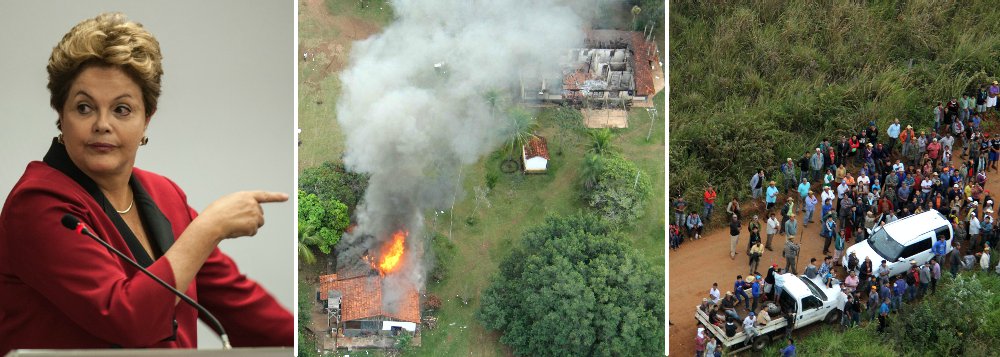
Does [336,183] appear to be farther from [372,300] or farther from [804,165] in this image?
[804,165]

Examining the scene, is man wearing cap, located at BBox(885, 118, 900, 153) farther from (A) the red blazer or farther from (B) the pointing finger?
(A) the red blazer

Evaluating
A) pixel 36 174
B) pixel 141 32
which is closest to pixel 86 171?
pixel 36 174

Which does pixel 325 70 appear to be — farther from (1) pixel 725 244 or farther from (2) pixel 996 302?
(2) pixel 996 302

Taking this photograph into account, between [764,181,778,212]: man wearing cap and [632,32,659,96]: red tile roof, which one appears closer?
[632,32,659,96]: red tile roof

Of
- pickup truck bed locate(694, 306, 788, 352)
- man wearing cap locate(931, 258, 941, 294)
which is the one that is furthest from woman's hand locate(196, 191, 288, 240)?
man wearing cap locate(931, 258, 941, 294)

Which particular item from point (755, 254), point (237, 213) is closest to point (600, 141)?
point (237, 213)

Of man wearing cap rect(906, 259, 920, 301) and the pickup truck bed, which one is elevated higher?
man wearing cap rect(906, 259, 920, 301)

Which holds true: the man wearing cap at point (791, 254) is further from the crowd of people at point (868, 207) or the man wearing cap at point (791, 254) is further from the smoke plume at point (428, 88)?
the smoke plume at point (428, 88)
